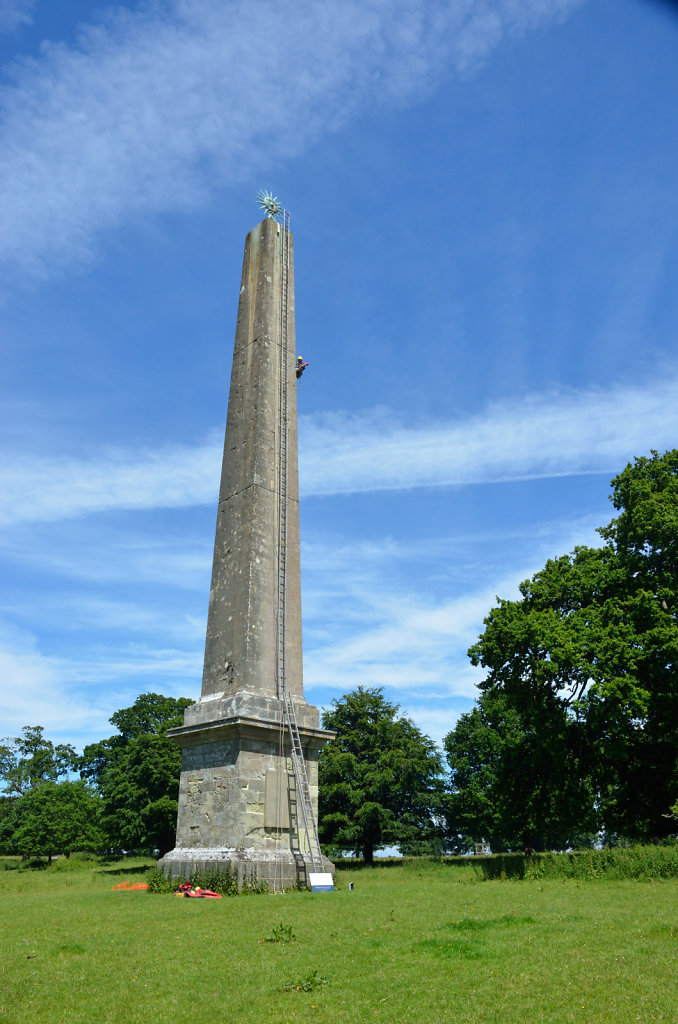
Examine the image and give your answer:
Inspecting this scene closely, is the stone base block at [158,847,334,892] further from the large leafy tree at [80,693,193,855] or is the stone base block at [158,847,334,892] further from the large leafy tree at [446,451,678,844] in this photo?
the large leafy tree at [80,693,193,855]

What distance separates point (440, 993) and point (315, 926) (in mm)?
3960

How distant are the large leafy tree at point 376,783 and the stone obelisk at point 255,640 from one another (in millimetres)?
26824

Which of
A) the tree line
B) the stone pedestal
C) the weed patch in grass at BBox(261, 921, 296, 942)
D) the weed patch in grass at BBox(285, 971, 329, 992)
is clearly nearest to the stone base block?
the stone pedestal

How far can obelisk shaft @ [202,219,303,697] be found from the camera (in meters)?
16.1

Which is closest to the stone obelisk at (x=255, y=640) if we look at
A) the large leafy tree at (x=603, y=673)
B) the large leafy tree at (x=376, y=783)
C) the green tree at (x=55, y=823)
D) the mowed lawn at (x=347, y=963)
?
A: the mowed lawn at (x=347, y=963)

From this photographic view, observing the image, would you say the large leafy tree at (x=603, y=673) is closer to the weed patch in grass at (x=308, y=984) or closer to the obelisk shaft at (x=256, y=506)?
the obelisk shaft at (x=256, y=506)

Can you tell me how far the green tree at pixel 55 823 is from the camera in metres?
48.3

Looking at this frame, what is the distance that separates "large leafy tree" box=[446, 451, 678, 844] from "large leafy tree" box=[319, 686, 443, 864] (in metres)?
13.5

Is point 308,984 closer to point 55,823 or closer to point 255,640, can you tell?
point 255,640

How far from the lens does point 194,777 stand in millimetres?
15266

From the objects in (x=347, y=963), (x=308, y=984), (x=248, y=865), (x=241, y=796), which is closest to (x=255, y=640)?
(x=241, y=796)

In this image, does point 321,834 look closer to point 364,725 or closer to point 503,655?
point 364,725

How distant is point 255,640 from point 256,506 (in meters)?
3.45

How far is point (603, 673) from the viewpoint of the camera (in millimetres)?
22359
